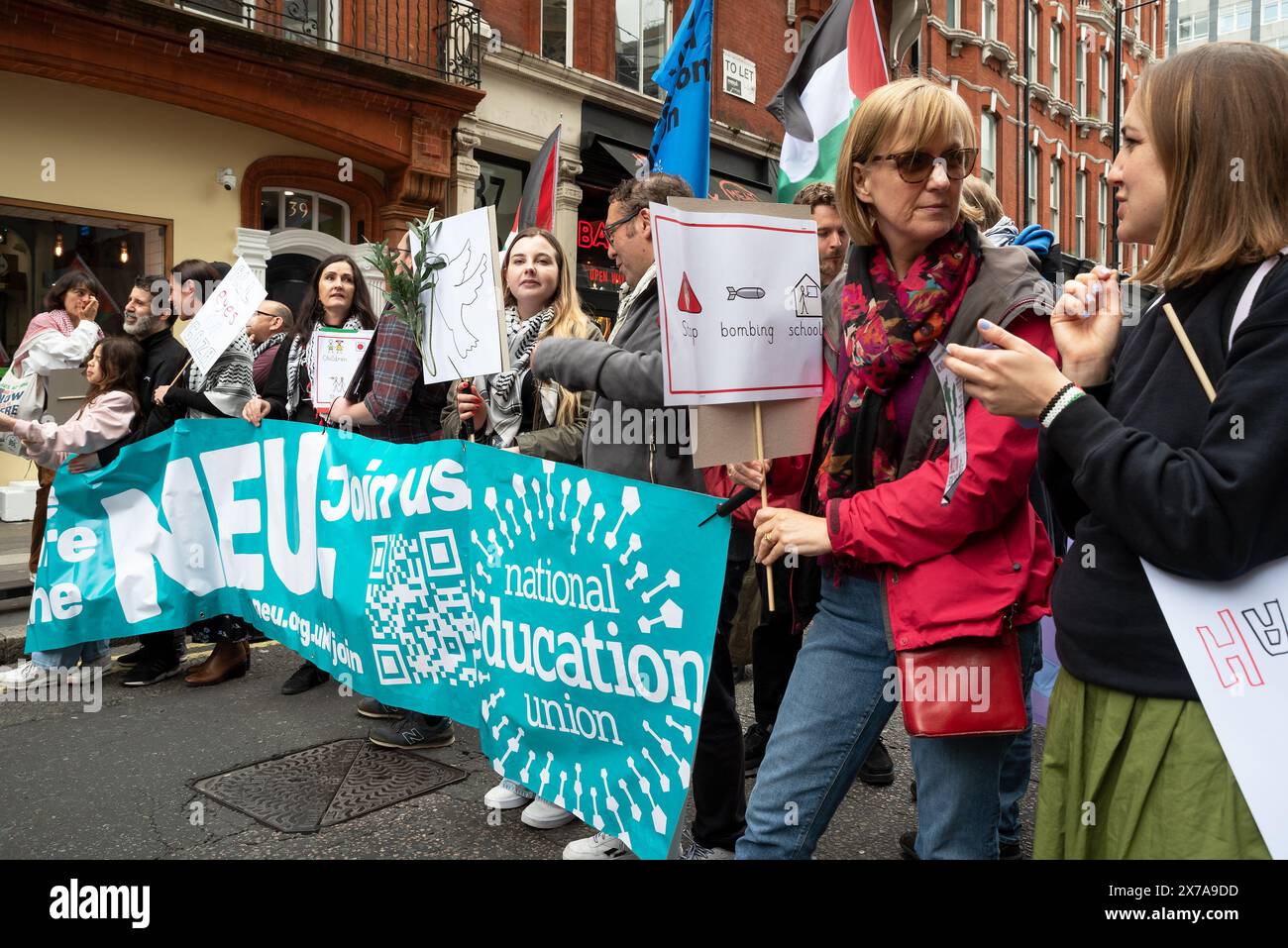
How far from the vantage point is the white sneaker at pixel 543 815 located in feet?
11.0

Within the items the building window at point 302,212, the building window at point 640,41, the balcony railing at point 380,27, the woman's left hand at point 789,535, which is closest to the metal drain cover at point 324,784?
the woman's left hand at point 789,535

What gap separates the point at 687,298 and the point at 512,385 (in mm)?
1683

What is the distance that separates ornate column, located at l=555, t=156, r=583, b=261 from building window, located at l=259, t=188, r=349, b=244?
3257 mm

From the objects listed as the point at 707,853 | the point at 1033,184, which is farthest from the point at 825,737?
the point at 1033,184

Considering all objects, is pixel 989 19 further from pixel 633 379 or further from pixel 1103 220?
pixel 633 379

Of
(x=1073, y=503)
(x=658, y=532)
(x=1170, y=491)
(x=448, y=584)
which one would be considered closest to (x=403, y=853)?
(x=448, y=584)

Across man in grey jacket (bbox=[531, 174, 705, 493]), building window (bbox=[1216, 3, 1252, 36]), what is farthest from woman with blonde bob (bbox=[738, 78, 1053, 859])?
building window (bbox=[1216, 3, 1252, 36])

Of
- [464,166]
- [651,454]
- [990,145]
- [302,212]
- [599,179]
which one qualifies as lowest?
[651,454]

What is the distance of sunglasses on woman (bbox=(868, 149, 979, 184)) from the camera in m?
2.04

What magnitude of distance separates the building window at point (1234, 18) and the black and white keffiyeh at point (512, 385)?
42747mm

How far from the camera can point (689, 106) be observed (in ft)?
15.1

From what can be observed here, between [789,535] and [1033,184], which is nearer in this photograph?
[789,535]
